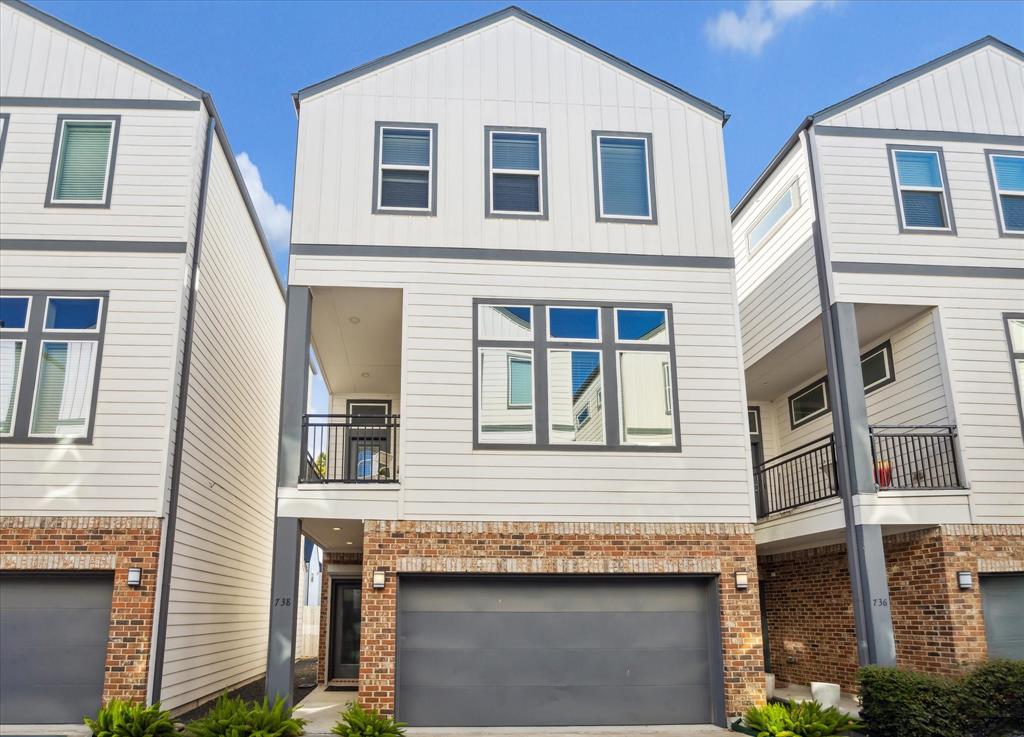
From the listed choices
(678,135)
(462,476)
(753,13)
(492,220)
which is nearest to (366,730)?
(462,476)

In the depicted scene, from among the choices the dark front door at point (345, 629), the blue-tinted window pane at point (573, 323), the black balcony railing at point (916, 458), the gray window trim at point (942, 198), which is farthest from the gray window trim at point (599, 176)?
the dark front door at point (345, 629)

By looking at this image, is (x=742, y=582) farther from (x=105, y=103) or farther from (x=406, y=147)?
(x=105, y=103)

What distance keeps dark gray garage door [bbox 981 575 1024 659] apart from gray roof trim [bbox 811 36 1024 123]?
658 cm

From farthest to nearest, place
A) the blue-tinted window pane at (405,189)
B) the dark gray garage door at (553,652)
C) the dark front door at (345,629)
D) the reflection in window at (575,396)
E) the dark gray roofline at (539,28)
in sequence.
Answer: the dark front door at (345,629)
the dark gray roofline at (539,28)
the blue-tinted window pane at (405,189)
the reflection in window at (575,396)
the dark gray garage door at (553,652)

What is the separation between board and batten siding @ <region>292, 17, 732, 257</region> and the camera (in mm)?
11258

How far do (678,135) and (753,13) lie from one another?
55485mm

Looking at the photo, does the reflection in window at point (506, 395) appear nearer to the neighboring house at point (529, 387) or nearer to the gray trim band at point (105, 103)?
the neighboring house at point (529, 387)

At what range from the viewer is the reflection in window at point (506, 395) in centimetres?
1068

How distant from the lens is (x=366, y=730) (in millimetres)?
9078

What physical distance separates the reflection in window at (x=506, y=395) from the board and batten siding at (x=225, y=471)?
3785 millimetres

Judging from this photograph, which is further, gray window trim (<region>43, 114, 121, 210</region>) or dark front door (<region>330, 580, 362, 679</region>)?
dark front door (<region>330, 580, 362, 679</region>)

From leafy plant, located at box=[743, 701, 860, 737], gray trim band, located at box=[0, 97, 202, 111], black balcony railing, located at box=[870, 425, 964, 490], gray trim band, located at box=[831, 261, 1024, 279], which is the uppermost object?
gray trim band, located at box=[0, 97, 202, 111]

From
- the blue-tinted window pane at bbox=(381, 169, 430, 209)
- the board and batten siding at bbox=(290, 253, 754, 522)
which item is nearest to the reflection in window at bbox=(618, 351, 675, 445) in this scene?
the board and batten siding at bbox=(290, 253, 754, 522)

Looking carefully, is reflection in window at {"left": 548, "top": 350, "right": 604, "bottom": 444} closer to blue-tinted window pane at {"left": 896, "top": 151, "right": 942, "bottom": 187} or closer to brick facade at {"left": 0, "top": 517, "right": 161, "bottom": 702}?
brick facade at {"left": 0, "top": 517, "right": 161, "bottom": 702}
